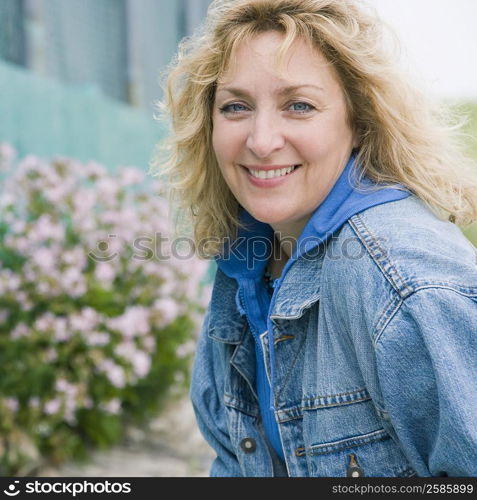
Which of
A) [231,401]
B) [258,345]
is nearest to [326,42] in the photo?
[258,345]

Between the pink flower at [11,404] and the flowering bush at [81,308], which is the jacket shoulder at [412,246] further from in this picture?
the pink flower at [11,404]

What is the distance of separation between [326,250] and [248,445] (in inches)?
23.0

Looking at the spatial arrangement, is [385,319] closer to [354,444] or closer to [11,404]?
[354,444]

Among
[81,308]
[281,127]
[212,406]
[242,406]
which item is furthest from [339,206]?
[81,308]

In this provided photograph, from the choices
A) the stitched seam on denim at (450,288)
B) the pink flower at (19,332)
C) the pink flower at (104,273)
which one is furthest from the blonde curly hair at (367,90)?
the pink flower at (19,332)

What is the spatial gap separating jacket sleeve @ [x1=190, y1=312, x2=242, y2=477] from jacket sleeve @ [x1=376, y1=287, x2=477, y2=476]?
0.75 meters

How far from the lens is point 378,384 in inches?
52.6

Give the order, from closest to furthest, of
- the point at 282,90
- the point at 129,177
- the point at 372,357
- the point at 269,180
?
1. the point at 372,357
2. the point at 282,90
3. the point at 269,180
4. the point at 129,177

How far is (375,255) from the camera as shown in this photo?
1353 millimetres

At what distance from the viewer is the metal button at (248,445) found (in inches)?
70.1

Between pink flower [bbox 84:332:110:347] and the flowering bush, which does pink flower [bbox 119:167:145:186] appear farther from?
pink flower [bbox 84:332:110:347]

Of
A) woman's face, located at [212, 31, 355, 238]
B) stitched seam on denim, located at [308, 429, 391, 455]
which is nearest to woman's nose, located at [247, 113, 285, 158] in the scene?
woman's face, located at [212, 31, 355, 238]
